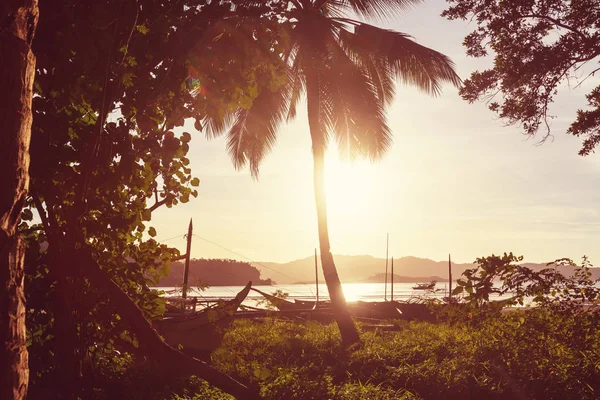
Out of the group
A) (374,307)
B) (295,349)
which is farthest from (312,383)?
(374,307)

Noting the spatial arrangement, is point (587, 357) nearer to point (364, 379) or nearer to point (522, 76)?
point (364, 379)

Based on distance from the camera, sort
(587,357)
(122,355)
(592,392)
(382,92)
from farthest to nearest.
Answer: (382,92) < (587,357) < (592,392) < (122,355)

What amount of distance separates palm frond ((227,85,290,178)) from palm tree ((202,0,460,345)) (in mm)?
33

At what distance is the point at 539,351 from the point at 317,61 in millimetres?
8934

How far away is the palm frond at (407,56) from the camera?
14.7 metres

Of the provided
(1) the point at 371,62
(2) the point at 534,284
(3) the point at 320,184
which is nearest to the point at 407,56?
(1) the point at 371,62

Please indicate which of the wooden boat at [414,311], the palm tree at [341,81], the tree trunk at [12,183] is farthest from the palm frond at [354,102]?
the tree trunk at [12,183]

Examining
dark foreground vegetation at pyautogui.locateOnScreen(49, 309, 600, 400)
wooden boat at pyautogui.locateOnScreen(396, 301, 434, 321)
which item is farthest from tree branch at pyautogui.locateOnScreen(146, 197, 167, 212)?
wooden boat at pyautogui.locateOnScreen(396, 301, 434, 321)

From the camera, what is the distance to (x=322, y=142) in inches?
621

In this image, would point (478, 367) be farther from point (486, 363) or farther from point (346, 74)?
point (346, 74)

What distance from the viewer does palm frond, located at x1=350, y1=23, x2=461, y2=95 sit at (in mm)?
14656

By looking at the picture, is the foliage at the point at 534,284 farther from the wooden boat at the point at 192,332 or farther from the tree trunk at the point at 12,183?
the wooden boat at the point at 192,332

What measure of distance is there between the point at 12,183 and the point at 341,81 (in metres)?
14.0

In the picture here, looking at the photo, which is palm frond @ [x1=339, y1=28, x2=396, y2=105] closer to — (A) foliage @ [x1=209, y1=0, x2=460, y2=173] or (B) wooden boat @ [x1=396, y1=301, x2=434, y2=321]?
(A) foliage @ [x1=209, y1=0, x2=460, y2=173]
